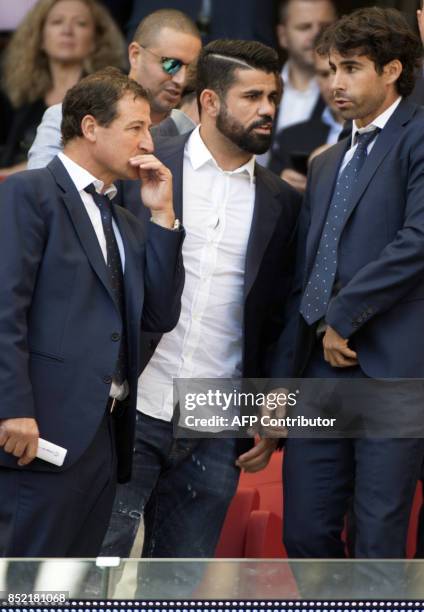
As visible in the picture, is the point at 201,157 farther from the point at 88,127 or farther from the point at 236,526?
the point at 236,526

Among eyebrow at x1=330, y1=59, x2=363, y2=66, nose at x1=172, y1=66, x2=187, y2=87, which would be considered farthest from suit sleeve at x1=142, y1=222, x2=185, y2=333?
nose at x1=172, y1=66, x2=187, y2=87

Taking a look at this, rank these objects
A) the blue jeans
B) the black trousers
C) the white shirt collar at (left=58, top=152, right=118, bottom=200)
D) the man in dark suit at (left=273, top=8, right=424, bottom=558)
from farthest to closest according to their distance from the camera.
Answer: the blue jeans → the man in dark suit at (left=273, top=8, right=424, bottom=558) → the white shirt collar at (left=58, top=152, right=118, bottom=200) → the black trousers

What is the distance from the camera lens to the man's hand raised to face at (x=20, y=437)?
10.1 feet

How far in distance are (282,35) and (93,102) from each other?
2.42m

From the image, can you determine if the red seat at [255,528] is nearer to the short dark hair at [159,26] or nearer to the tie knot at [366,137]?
the tie knot at [366,137]

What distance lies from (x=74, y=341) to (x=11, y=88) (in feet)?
8.45

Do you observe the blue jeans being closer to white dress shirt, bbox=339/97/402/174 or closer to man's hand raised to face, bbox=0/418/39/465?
man's hand raised to face, bbox=0/418/39/465

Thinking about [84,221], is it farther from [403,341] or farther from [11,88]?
[11,88]

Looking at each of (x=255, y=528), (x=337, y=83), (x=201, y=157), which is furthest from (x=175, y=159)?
(x=255, y=528)

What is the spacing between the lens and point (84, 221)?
3.27m

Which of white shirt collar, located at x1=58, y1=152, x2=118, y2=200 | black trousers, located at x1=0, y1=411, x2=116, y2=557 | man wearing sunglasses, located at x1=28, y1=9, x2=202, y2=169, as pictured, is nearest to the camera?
black trousers, located at x1=0, y1=411, x2=116, y2=557

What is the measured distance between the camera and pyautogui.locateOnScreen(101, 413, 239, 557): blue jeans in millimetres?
3723

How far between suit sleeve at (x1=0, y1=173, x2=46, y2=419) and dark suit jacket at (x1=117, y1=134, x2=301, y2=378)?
612mm

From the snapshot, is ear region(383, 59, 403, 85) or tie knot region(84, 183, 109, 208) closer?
tie knot region(84, 183, 109, 208)
